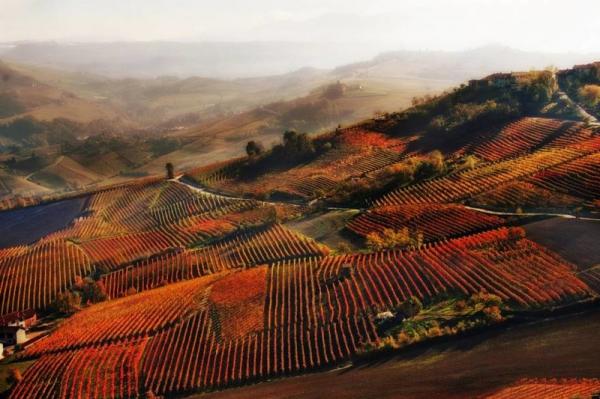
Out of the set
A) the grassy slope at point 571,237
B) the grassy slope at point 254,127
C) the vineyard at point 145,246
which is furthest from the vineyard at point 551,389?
the grassy slope at point 254,127

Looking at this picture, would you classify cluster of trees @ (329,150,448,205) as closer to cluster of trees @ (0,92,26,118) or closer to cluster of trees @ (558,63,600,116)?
cluster of trees @ (558,63,600,116)

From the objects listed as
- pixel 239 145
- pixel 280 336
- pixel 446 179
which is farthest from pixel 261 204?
pixel 239 145

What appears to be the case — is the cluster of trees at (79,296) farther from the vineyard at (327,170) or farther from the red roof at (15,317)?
the vineyard at (327,170)

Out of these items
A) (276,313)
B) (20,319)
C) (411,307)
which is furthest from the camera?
(20,319)

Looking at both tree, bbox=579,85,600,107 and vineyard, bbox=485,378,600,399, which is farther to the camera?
tree, bbox=579,85,600,107

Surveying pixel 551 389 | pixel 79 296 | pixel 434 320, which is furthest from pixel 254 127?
pixel 551 389

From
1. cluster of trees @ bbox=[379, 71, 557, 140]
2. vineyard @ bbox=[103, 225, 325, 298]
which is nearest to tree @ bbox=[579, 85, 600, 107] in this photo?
cluster of trees @ bbox=[379, 71, 557, 140]

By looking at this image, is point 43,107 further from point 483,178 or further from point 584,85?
point 483,178

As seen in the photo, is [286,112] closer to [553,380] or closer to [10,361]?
[10,361]
